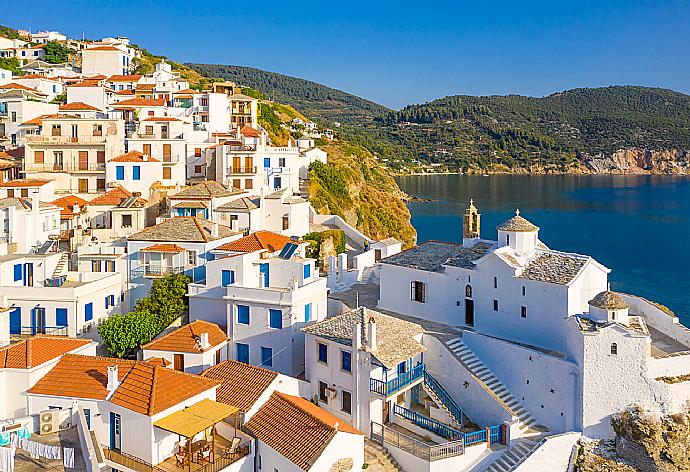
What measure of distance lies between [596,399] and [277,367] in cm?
1204

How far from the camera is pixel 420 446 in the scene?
21484 millimetres

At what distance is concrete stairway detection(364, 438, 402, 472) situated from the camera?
69.9 ft

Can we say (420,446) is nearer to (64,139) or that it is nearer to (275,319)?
(275,319)

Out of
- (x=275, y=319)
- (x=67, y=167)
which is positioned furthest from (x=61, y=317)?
(x=67, y=167)

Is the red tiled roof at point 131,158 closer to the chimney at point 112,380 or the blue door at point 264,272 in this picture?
the blue door at point 264,272

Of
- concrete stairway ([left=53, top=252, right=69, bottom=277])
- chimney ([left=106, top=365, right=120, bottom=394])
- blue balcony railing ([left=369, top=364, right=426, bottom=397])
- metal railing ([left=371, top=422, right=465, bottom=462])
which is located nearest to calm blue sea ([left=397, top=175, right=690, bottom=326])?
blue balcony railing ([left=369, top=364, right=426, bottom=397])

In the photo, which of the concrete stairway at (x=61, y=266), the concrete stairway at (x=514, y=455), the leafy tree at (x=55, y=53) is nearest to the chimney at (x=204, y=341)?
the concrete stairway at (x=61, y=266)

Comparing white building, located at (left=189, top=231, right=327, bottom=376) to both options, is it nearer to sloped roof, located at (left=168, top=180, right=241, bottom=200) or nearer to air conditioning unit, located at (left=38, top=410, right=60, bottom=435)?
air conditioning unit, located at (left=38, top=410, right=60, bottom=435)

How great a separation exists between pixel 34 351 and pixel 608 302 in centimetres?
1982

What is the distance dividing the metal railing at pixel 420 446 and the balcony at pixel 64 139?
1153 inches

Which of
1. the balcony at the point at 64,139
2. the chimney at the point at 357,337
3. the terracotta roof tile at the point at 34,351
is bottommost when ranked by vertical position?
the terracotta roof tile at the point at 34,351

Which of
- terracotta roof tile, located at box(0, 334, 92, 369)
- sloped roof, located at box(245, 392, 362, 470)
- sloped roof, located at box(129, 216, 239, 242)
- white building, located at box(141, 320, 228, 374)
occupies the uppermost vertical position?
sloped roof, located at box(129, 216, 239, 242)

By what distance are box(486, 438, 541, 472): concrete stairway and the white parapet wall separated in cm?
19

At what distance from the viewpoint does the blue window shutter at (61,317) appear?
27.8 metres
